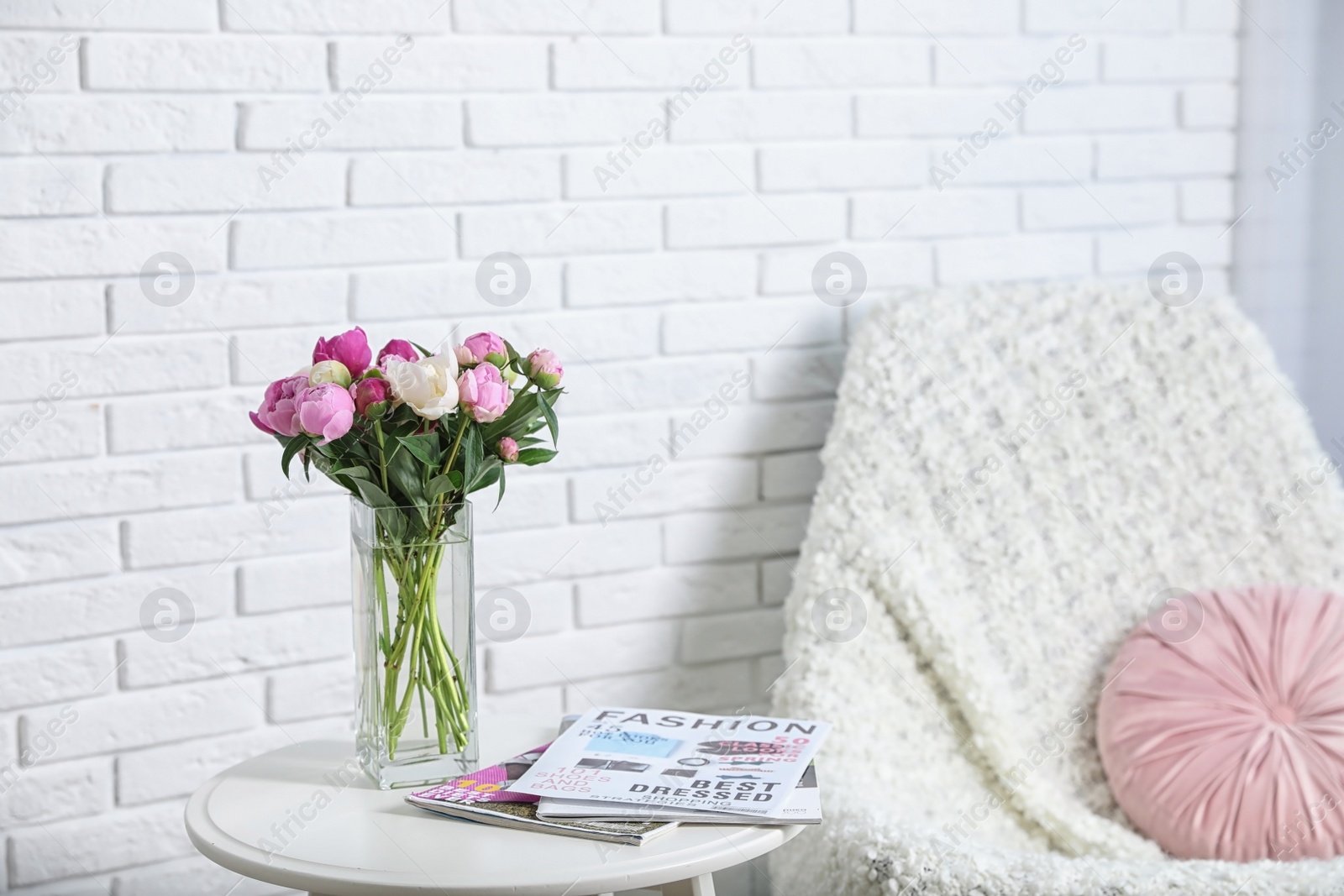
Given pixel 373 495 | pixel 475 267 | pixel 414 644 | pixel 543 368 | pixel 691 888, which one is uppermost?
pixel 475 267

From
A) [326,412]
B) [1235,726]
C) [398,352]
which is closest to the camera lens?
[326,412]

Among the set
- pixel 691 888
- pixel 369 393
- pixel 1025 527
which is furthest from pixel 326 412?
pixel 1025 527

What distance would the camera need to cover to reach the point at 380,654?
104 centimetres

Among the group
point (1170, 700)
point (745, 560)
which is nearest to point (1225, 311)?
point (1170, 700)

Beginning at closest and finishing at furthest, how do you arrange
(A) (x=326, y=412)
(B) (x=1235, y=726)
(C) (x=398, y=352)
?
1. (A) (x=326, y=412)
2. (C) (x=398, y=352)
3. (B) (x=1235, y=726)

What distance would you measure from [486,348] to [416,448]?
0.36ft

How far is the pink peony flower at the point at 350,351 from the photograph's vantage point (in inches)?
39.7

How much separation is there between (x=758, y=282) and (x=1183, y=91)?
2.48 ft

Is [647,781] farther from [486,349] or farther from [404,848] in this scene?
[486,349]

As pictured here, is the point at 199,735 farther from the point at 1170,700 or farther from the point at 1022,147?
the point at 1022,147

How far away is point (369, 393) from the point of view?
3.22ft

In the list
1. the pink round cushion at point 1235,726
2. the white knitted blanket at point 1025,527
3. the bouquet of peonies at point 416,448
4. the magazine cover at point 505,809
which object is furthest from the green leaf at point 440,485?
the pink round cushion at point 1235,726

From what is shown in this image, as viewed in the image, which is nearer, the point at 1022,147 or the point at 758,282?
the point at 758,282

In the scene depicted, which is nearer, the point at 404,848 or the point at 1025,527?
the point at 404,848
